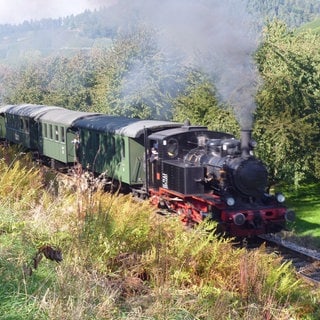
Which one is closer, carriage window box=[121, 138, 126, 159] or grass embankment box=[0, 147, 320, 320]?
grass embankment box=[0, 147, 320, 320]

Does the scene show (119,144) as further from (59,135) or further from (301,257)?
(301,257)

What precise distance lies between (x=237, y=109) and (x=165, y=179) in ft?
7.84

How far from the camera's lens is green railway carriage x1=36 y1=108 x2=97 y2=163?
18375 mm

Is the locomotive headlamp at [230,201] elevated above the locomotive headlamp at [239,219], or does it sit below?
above

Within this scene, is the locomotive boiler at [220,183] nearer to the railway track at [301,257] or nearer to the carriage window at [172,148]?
the carriage window at [172,148]

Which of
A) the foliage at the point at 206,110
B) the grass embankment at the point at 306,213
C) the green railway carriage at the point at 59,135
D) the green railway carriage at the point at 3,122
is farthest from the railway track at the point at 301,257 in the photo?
the green railway carriage at the point at 3,122

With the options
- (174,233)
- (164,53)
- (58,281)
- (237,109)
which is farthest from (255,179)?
(164,53)

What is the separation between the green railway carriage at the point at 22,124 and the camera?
22688 mm

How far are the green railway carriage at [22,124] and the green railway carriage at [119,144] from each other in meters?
5.76

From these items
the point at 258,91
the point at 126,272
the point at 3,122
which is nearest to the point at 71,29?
the point at 3,122

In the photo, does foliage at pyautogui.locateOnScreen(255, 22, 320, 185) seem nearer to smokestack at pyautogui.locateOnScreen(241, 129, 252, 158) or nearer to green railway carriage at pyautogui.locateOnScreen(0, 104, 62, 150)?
smokestack at pyautogui.locateOnScreen(241, 129, 252, 158)

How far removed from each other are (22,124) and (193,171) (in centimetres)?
1445

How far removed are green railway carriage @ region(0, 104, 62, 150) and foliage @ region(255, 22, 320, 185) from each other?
955 centimetres

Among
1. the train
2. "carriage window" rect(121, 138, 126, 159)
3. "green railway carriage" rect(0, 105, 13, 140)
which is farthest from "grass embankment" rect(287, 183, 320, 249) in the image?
"green railway carriage" rect(0, 105, 13, 140)
